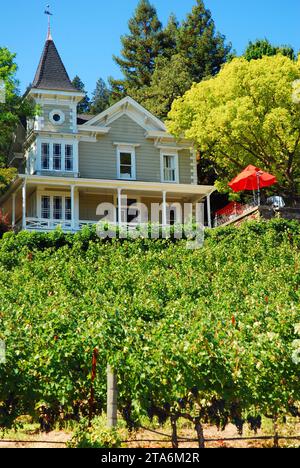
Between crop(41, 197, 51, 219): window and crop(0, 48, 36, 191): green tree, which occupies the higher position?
crop(0, 48, 36, 191): green tree

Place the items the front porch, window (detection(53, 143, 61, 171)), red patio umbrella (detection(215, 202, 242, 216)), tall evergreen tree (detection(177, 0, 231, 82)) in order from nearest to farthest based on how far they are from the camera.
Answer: the front porch
red patio umbrella (detection(215, 202, 242, 216))
window (detection(53, 143, 61, 171))
tall evergreen tree (detection(177, 0, 231, 82))

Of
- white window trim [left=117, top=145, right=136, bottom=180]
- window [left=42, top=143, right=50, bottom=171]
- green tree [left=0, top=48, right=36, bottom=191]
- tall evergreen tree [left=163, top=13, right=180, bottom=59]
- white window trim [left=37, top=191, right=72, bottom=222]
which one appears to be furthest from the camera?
tall evergreen tree [left=163, top=13, right=180, bottom=59]

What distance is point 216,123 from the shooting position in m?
30.8

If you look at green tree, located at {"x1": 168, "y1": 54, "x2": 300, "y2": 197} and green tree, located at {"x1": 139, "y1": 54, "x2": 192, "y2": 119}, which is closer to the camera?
green tree, located at {"x1": 168, "y1": 54, "x2": 300, "y2": 197}

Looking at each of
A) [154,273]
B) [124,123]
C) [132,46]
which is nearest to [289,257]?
[154,273]

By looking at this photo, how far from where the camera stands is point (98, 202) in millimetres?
31875

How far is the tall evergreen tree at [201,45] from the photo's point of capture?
43.3 meters

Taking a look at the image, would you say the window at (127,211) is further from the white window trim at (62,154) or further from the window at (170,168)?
the white window trim at (62,154)

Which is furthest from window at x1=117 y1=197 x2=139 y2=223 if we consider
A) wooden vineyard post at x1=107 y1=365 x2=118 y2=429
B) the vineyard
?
wooden vineyard post at x1=107 y1=365 x2=118 y2=429

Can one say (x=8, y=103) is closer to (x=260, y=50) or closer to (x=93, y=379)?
(x=260, y=50)

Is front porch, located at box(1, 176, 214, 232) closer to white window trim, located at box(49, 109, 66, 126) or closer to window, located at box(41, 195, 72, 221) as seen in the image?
window, located at box(41, 195, 72, 221)

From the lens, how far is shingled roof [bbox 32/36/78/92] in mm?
31953

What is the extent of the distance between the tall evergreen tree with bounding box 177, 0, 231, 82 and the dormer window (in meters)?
12.6

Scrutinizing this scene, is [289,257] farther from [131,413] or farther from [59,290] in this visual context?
[131,413]
